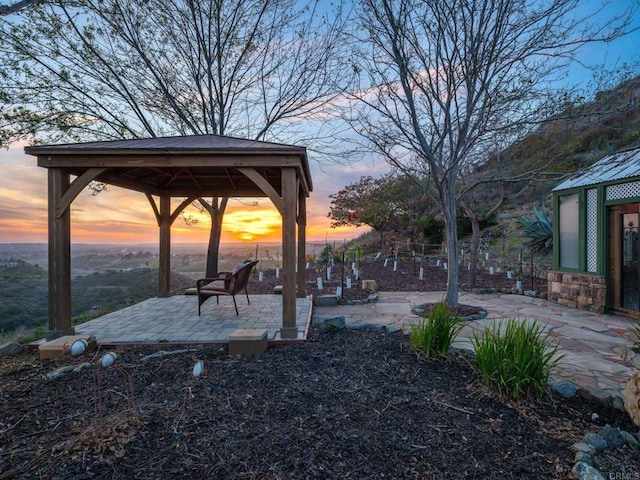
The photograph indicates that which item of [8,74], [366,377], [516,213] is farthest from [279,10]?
[516,213]

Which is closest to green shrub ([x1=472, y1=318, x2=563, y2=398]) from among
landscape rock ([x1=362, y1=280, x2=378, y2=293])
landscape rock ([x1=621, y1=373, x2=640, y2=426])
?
landscape rock ([x1=621, y1=373, x2=640, y2=426])

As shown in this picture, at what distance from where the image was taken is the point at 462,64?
466 centimetres

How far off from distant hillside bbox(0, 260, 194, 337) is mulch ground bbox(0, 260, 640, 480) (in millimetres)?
3821

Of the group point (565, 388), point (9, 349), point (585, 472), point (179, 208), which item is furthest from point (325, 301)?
point (585, 472)

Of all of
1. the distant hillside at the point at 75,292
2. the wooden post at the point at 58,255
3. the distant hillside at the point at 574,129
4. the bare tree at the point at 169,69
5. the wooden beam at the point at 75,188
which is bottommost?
the distant hillside at the point at 75,292

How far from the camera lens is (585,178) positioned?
5.79 meters

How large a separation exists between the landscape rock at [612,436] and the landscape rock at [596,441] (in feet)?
0.12

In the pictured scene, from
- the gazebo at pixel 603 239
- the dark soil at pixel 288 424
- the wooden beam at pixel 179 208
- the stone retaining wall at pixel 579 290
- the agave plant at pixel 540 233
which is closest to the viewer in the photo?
the dark soil at pixel 288 424

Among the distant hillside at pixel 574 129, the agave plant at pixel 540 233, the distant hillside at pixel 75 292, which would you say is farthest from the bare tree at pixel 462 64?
the distant hillside at pixel 75 292

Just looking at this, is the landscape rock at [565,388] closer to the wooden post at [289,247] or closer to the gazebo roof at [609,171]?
the wooden post at [289,247]

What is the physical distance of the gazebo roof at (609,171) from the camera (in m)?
4.76

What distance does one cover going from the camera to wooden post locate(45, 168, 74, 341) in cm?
395

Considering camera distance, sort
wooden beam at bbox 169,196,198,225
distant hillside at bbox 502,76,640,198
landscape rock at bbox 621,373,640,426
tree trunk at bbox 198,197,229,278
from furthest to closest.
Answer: tree trunk at bbox 198,197,229,278 < wooden beam at bbox 169,196,198,225 < distant hillside at bbox 502,76,640,198 < landscape rock at bbox 621,373,640,426

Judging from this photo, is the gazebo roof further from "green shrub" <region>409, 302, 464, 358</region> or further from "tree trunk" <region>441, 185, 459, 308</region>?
"green shrub" <region>409, 302, 464, 358</region>
